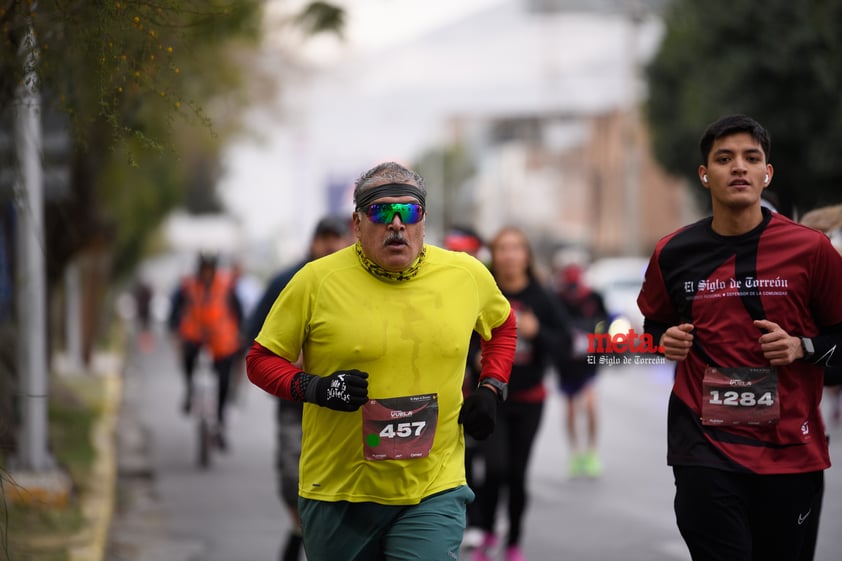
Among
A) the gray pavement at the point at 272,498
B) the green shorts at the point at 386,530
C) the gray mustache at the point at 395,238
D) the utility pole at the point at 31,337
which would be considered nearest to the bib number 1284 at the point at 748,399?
the green shorts at the point at 386,530

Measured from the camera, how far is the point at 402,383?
4484 mm

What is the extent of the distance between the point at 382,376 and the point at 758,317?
4.39 ft

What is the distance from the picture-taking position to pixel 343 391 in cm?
429

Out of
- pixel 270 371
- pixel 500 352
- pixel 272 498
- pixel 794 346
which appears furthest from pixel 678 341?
pixel 272 498

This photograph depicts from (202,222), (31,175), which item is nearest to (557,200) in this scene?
(202,222)

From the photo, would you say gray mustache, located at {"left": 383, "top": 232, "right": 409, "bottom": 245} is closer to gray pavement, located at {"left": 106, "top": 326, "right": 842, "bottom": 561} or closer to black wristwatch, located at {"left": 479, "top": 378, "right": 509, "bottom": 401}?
black wristwatch, located at {"left": 479, "top": 378, "right": 509, "bottom": 401}

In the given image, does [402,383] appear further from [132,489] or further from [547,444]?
[547,444]

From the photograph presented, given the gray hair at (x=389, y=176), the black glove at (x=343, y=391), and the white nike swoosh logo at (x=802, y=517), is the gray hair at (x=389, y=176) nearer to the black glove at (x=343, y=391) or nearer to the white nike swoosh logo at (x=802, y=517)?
the black glove at (x=343, y=391)

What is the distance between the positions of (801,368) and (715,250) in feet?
1.69

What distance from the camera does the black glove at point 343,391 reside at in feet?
14.1

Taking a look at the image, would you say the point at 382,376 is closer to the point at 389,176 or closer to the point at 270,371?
the point at 270,371

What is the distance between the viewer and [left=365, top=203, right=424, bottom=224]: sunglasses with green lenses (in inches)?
176

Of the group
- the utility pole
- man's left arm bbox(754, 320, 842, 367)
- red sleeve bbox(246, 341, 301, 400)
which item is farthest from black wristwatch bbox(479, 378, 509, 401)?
the utility pole

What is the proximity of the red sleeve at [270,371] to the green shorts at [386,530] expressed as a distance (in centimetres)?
44
